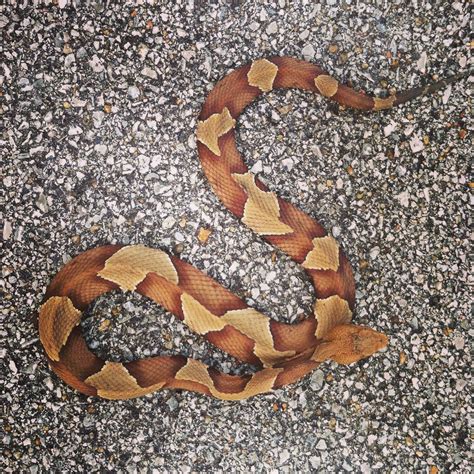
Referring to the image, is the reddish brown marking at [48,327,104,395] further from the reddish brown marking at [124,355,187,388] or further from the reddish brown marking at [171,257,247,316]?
the reddish brown marking at [171,257,247,316]

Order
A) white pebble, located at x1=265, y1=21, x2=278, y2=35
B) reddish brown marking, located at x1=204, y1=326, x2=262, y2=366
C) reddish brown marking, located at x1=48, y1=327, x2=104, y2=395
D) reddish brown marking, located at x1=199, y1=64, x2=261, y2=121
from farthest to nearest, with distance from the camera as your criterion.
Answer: white pebble, located at x1=265, y1=21, x2=278, y2=35, reddish brown marking, located at x1=199, y1=64, x2=261, y2=121, reddish brown marking, located at x1=204, y1=326, x2=262, y2=366, reddish brown marking, located at x1=48, y1=327, x2=104, y2=395

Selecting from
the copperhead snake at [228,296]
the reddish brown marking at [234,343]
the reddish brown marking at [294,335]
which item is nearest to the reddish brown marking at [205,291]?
the copperhead snake at [228,296]

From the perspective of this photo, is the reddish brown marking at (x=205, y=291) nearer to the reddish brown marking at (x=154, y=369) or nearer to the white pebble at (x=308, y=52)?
the reddish brown marking at (x=154, y=369)

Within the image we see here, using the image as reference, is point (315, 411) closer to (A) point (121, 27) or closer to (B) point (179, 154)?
(B) point (179, 154)

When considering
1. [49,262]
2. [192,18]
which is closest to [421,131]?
[192,18]

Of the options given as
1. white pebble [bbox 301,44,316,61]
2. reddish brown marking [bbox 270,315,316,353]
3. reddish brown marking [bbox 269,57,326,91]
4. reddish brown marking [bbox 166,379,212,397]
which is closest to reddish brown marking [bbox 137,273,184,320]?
reddish brown marking [bbox 166,379,212,397]

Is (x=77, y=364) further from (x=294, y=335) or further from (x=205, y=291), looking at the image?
(x=294, y=335)
